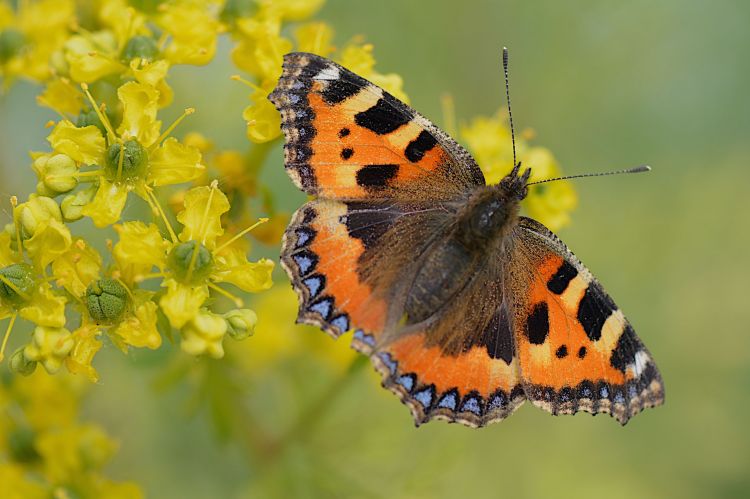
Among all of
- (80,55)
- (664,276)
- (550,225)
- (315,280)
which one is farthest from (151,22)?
(664,276)

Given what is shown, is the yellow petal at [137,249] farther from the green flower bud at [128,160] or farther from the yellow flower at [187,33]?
the yellow flower at [187,33]

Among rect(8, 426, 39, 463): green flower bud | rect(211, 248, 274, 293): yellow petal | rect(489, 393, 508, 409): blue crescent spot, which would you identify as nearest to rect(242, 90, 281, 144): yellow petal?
rect(211, 248, 274, 293): yellow petal

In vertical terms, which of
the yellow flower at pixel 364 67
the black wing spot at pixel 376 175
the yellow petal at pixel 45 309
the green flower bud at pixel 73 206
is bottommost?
the yellow petal at pixel 45 309

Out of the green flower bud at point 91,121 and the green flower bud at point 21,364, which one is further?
the green flower bud at point 91,121

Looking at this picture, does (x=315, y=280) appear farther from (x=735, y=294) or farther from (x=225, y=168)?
(x=735, y=294)

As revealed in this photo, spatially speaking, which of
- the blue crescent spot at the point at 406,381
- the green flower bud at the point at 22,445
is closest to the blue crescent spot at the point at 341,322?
the blue crescent spot at the point at 406,381

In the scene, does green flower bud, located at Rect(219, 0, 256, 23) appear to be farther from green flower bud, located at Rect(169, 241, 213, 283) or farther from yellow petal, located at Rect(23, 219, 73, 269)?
yellow petal, located at Rect(23, 219, 73, 269)

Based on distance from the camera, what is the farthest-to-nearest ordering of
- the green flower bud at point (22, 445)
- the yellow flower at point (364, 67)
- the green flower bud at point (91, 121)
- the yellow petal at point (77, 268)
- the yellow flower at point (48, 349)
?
the green flower bud at point (22, 445) → the yellow flower at point (364, 67) → the green flower bud at point (91, 121) → the yellow petal at point (77, 268) → the yellow flower at point (48, 349)

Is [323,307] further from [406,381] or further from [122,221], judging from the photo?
[122,221]
